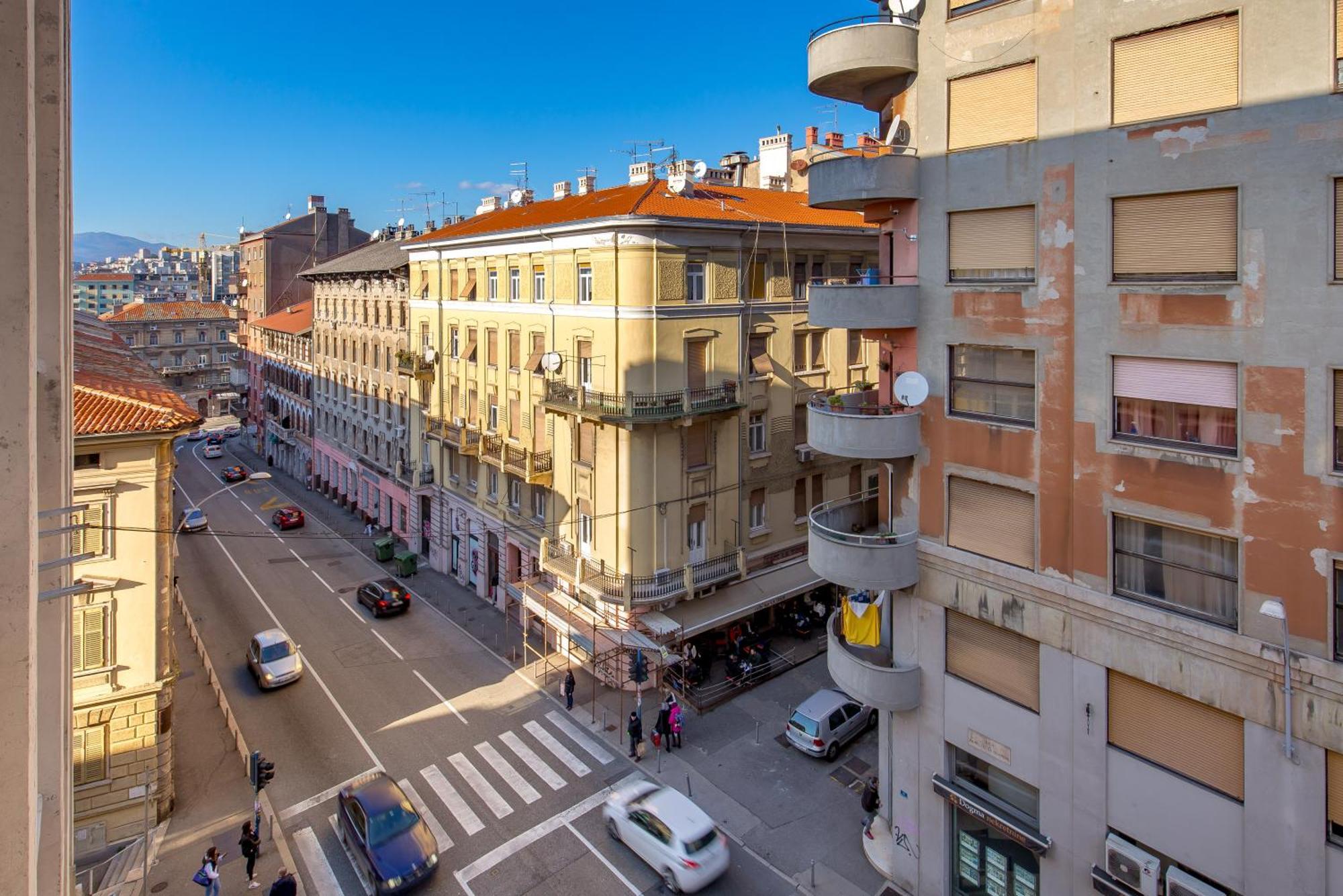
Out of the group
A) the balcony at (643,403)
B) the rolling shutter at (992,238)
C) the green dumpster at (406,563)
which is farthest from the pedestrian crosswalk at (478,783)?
the green dumpster at (406,563)

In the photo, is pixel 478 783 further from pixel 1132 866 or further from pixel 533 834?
pixel 1132 866

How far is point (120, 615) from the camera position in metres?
20.3

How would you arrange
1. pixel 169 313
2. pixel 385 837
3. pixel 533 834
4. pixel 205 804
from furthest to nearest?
pixel 169 313, pixel 205 804, pixel 533 834, pixel 385 837

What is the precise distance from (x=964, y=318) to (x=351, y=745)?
21.2 m

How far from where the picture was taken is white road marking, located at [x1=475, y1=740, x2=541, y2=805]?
21500 millimetres

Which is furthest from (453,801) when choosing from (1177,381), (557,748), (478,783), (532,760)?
(1177,381)

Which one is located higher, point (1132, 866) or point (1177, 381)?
point (1177, 381)

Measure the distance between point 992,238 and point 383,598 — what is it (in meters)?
28.8

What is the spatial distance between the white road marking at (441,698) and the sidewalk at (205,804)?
6040mm

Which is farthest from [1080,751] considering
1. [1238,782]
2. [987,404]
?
[987,404]

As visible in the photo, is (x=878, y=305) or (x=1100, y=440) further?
(x=878, y=305)

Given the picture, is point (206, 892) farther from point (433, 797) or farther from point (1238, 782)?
point (1238, 782)

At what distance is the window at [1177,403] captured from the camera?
11.9m

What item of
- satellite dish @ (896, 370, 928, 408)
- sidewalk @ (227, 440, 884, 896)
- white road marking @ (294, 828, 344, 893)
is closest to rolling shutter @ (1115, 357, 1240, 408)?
satellite dish @ (896, 370, 928, 408)
